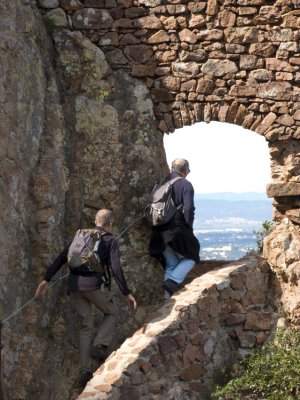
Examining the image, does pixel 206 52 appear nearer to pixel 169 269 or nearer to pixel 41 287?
pixel 169 269

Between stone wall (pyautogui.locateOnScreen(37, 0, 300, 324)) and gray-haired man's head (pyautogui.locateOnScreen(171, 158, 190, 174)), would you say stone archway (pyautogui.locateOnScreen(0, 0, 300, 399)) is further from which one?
gray-haired man's head (pyautogui.locateOnScreen(171, 158, 190, 174))

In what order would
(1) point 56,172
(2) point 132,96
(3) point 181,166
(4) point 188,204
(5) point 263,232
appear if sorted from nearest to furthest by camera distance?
(4) point 188,204
(3) point 181,166
(1) point 56,172
(2) point 132,96
(5) point 263,232

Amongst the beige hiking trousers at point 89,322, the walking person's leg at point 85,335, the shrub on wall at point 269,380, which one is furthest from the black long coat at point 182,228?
the shrub on wall at point 269,380

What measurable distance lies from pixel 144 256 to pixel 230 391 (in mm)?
2499

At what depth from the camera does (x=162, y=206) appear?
9.89 m

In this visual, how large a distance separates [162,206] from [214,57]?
2157 mm

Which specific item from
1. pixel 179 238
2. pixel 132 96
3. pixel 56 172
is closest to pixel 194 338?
pixel 179 238

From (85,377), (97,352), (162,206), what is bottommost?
(85,377)

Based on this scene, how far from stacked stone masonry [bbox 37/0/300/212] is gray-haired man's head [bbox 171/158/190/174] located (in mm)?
978

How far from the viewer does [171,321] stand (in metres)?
8.69

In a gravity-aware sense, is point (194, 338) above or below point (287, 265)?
below

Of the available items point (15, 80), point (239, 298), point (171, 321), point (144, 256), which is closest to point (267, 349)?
point (239, 298)

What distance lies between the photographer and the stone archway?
10.2 meters

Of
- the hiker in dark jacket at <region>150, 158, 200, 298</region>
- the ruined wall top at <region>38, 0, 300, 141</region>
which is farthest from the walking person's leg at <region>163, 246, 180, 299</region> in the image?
the ruined wall top at <region>38, 0, 300, 141</region>
